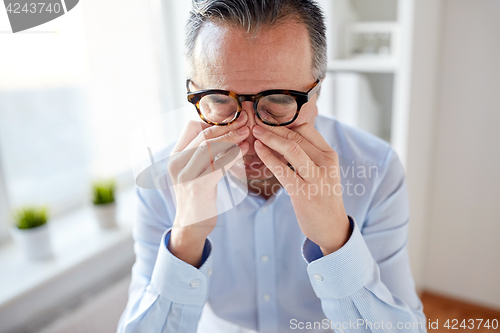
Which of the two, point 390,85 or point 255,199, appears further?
point 390,85

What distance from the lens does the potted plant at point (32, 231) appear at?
1.32 m

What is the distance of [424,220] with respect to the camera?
2.11m

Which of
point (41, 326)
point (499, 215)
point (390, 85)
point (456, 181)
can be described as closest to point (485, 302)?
point (499, 215)

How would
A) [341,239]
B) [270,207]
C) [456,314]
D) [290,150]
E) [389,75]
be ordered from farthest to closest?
1. [456,314]
2. [389,75]
3. [270,207]
4. [341,239]
5. [290,150]

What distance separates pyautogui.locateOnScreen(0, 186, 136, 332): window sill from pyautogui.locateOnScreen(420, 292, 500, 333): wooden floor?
1.63m

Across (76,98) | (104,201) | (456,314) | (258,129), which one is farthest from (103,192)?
(456,314)

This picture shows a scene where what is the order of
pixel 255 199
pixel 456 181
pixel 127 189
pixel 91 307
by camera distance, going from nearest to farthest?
1. pixel 255 199
2. pixel 91 307
3. pixel 127 189
4. pixel 456 181

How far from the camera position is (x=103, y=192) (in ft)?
5.07

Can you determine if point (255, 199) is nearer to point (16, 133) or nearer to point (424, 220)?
point (16, 133)

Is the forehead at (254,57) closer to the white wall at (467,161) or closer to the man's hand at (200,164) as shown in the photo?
the man's hand at (200,164)

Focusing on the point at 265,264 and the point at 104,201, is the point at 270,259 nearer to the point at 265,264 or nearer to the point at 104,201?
A: the point at 265,264

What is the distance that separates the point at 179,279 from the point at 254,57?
1.91 ft

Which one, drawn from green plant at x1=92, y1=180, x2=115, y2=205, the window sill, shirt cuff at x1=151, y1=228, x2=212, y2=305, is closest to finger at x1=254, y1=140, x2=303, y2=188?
shirt cuff at x1=151, y1=228, x2=212, y2=305

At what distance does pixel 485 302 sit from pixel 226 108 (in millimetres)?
2068
